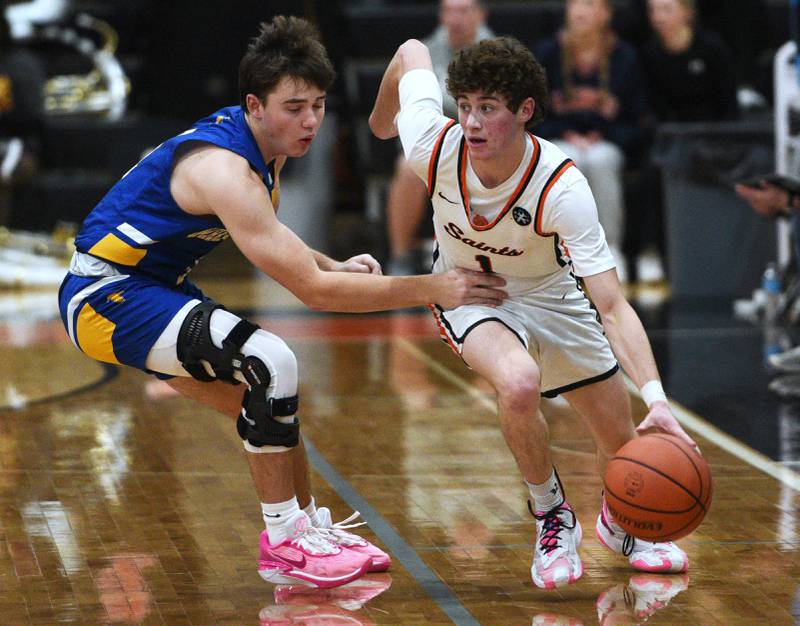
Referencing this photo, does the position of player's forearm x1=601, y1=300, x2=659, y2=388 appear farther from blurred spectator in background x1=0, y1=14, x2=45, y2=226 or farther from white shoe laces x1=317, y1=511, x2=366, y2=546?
blurred spectator in background x1=0, y1=14, x2=45, y2=226

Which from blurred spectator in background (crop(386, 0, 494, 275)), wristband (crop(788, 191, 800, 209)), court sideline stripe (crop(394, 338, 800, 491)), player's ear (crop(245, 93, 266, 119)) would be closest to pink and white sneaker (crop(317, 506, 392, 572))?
player's ear (crop(245, 93, 266, 119))

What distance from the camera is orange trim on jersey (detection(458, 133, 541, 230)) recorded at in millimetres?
4105

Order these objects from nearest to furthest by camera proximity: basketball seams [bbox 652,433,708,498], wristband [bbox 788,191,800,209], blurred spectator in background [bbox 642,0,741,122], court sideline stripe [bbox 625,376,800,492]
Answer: basketball seams [bbox 652,433,708,498] → court sideline stripe [bbox 625,376,800,492] → wristband [bbox 788,191,800,209] → blurred spectator in background [bbox 642,0,741,122]

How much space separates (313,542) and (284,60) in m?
1.35

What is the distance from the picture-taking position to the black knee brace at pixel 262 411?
3967 millimetres

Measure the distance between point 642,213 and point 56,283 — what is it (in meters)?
4.21

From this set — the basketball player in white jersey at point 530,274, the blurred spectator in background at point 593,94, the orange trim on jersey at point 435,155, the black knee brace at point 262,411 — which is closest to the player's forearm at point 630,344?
the basketball player in white jersey at point 530,274

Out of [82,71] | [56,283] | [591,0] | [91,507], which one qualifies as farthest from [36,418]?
[82,71]

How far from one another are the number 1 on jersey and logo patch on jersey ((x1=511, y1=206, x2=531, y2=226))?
201 mm

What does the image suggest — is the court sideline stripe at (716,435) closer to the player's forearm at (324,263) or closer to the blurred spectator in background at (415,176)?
Result: the player's forearm at (324,263)

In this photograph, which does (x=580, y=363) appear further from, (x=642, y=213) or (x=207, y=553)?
(x=642, y=213)

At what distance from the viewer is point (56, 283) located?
10.3 metres

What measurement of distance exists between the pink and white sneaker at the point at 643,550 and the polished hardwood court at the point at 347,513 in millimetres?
37

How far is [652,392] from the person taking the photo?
377 cm
